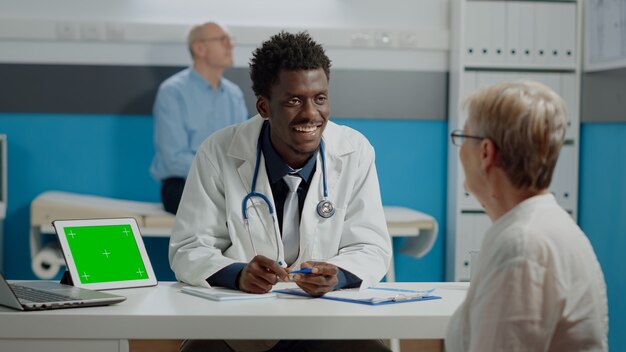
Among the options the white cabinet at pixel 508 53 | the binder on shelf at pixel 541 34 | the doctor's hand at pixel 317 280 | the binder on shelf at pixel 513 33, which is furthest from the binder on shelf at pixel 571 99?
the doctor's hand at pixel 317 280

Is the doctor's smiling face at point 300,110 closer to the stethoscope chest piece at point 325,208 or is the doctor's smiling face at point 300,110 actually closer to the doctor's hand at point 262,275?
the stethoscope chest piece at point 325,208

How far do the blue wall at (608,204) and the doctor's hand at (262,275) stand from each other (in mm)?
2242

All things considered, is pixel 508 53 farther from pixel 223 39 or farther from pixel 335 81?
pixel 223 39

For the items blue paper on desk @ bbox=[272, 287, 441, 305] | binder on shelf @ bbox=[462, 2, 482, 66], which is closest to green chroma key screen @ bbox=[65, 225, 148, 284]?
blue paper on desk @ bbox=[272, 287, 441, 305]

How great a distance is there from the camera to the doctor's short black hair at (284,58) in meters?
2.15

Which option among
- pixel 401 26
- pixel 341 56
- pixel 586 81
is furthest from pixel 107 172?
pixel 586 81

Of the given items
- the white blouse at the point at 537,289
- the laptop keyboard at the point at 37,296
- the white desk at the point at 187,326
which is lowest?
the white desk at the point at 187,326

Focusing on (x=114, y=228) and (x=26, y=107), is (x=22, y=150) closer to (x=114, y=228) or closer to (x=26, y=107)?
(x=26, y=107)

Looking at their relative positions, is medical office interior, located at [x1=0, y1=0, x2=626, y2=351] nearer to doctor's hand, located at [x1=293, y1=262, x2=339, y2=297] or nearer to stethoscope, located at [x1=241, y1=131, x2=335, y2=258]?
stethoscope, located at [x1=241, y1=131, x2=335, y2=258]

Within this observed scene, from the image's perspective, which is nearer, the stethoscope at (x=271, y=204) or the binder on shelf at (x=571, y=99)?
the stethoscope at (x=271, y=204)

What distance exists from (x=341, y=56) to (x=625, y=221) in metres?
1.66

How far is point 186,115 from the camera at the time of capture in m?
4.32

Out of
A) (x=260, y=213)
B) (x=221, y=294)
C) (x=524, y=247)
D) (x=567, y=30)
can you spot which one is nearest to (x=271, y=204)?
(x=260, y=213)

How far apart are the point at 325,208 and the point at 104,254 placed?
52 centimetres
